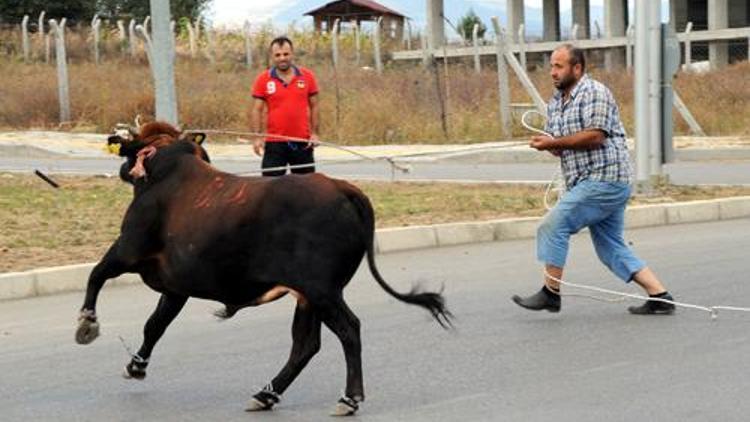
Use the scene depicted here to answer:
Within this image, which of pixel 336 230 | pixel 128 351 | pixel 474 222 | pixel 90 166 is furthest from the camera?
pixel 90 166

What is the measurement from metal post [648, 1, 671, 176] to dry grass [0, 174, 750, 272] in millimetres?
448

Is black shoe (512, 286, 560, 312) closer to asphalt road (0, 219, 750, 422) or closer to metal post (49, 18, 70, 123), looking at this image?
asphalt road (0, 219, 750, 422)

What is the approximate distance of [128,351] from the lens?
8.12 metres

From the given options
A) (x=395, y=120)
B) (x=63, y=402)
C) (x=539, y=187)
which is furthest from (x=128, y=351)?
(x=395, y=120)

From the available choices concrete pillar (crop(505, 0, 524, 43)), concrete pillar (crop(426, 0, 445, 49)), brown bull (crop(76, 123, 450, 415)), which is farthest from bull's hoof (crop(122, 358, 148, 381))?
concrete pillar (crop(505, 0, 524, 43))

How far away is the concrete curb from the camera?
10562 millimetres

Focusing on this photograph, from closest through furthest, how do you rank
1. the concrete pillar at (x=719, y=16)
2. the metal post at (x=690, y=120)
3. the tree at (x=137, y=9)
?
the metal post at (x=690, y=120) < the concrete pillar at (x=719, y=16) < the tree at (x=137, y=9)

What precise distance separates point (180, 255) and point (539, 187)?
10.8m

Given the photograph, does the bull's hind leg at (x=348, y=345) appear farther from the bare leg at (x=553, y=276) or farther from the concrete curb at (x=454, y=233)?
the concrete curb at (x=454, y=233)

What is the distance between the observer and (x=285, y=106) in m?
11.9

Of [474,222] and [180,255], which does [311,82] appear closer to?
[474,222]

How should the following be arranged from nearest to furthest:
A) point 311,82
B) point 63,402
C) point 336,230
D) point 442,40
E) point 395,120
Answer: point 336,230
point 63,402
point 311,82
point 395,120
point 442,40

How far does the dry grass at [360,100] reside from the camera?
27344 millimetres

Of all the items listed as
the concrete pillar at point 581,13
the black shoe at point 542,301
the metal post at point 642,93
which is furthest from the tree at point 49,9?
the black shoe at point 542,301
